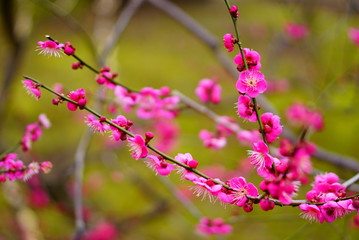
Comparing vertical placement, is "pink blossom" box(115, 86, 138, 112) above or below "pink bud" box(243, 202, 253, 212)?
above

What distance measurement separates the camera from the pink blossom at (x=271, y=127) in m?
0.75

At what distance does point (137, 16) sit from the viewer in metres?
10.7

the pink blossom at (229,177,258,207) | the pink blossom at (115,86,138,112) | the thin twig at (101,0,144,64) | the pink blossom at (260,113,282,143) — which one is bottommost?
the pink blossom at (229,177,258,207)

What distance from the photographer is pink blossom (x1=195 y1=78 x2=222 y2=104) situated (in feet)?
4.46

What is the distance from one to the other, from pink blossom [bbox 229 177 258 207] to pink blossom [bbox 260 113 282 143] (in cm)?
11

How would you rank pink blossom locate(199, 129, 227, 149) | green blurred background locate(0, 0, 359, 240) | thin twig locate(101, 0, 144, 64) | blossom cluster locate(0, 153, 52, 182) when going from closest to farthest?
blossom cluster locate(0, 153, 52, 182), pink blossom locate(199, 129, 227, 149), thin twig locate(101, 0, 144, 64), green blurred background locate(0, 0, 359, 240)

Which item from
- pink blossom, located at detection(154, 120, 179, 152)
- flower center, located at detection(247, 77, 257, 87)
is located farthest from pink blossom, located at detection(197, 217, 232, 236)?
pink blossom, located at detection(154, 120, 179, 152)

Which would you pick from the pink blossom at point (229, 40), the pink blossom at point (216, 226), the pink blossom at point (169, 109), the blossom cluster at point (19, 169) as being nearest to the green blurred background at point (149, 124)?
the pink blossom at point (216, 226)

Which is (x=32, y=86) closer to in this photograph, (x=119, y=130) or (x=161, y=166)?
(x=119, y=130)

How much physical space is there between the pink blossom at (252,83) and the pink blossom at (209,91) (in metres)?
0.63

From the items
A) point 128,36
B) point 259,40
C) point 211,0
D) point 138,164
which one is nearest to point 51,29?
point 128,36

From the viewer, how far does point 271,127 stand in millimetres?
765

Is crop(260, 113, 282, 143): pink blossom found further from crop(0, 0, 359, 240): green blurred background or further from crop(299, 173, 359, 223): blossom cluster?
crop(0, 0, 359, 240): green blurred background

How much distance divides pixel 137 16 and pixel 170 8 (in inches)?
367
